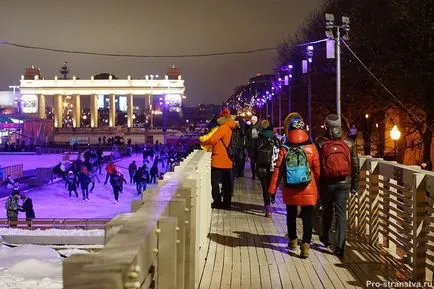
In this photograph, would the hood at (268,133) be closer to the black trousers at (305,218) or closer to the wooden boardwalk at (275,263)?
the wooden boardwalk at (275,263)

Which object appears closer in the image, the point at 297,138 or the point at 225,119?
the point at 297,138

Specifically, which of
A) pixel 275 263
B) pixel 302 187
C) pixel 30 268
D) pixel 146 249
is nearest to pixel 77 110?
pixel 30 268

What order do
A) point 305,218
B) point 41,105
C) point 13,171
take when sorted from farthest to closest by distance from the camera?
point 41,105 < point 13,171 < point 305,218

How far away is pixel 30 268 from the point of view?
1750cm

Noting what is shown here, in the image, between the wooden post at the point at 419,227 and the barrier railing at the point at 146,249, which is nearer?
the barrier railing at the point at 146,249

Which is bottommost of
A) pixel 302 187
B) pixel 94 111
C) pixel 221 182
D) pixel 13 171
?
pixel 13 171

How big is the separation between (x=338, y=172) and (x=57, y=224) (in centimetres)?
1528

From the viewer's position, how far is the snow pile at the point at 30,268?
616 inches

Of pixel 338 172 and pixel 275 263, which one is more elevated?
pixel 338 172

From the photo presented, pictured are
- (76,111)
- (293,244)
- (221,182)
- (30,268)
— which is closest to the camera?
(293,244)

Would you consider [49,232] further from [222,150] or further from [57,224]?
[222,150]

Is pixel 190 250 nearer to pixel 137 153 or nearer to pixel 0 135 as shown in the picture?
pixel 137 153

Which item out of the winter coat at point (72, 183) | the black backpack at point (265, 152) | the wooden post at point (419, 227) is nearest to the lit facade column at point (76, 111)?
the winter coat at point (72, 183)

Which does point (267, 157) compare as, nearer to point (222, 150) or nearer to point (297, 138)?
point (222, 150)
